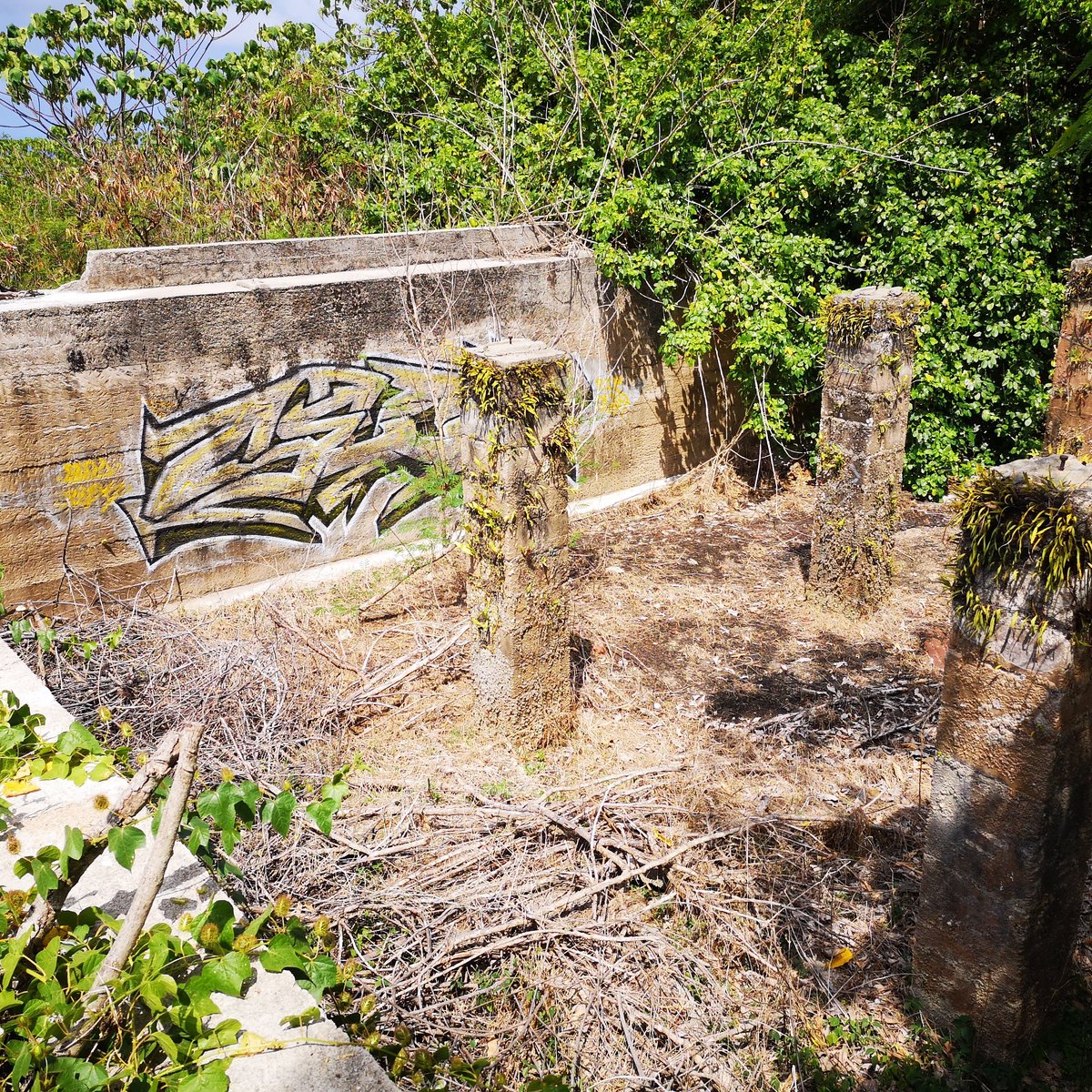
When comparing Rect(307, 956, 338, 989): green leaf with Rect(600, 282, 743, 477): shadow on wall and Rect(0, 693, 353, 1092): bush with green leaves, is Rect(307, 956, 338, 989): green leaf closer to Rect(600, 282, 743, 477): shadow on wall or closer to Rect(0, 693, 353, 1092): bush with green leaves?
Rect(0, 693, 353, 1092): bush with green leaves

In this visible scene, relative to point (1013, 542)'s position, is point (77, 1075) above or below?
below

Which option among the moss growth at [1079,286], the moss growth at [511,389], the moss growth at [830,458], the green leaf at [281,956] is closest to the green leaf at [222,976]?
the green leaf at [281,956]

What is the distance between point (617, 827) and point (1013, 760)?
1993 mm

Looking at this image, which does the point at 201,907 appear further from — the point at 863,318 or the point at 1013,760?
the point at 863,318

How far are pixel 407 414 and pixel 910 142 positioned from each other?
588 centimetres

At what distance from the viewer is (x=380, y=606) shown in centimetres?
705

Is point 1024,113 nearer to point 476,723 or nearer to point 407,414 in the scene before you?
point 407,414

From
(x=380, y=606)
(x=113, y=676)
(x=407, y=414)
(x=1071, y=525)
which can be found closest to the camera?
(x=1071, y=525)

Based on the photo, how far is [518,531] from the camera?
17.0 feet

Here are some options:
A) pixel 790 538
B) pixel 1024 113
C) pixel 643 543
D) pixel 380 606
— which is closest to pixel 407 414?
pixel 380 606

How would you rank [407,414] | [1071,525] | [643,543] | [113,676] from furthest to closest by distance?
[643,543] < [407,414] < [113,676] < [1071,525]

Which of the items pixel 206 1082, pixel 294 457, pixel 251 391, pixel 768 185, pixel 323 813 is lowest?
pixel 206 1082

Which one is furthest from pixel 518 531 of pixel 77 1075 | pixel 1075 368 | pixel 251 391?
pixel 1075 368

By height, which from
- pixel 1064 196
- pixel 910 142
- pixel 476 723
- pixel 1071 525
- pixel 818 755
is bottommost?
pixel 818 755
